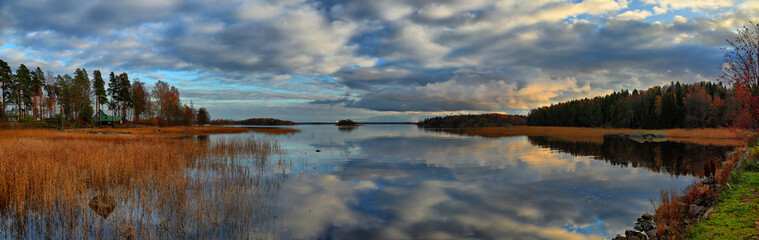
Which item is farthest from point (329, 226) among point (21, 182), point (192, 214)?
point (21, 182)

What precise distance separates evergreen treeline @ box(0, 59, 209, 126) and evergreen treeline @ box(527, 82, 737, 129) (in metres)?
130

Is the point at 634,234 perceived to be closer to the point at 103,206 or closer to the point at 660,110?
the point at 103,206

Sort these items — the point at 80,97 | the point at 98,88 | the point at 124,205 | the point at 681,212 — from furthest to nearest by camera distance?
the point at 98,88
the point at 80,97
the point at 124,205
the point at 681,212

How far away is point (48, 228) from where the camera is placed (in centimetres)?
1002

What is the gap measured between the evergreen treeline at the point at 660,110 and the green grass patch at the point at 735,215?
75596 mm

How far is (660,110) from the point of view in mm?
103438

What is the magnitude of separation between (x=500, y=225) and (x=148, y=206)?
1262 cm

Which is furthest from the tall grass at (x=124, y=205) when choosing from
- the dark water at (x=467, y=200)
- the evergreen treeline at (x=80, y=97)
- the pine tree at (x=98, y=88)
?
the pine tree at (x=98, y=88)

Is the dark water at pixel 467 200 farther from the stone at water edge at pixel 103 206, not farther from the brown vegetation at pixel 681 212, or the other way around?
the stone at water edge at pixel 103 206

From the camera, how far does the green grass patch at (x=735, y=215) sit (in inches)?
323

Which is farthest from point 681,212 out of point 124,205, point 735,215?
point 124,205

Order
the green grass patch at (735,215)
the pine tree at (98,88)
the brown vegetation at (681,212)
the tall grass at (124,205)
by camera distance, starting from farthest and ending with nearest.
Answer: the pine tree at (98,88) → the tall grass at (124,205) → the brown vegetation at (681,212) → the green grass patch at (735,215)

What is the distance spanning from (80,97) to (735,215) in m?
89.9

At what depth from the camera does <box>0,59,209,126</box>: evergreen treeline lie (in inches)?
2596
